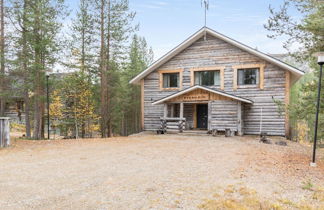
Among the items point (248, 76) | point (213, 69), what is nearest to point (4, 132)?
point (213, 69)

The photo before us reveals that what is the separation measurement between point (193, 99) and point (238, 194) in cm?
1271

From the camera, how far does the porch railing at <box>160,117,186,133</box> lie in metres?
17.0

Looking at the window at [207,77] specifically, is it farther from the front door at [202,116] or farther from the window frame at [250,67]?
the front door at [202,116]

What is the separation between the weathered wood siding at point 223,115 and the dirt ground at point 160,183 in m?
7.35

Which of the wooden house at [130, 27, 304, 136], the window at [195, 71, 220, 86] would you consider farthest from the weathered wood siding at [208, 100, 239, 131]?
the window at [195, 71, 220, 86]

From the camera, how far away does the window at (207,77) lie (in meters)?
17.9

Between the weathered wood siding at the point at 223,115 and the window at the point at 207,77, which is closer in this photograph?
the weathered wood siding at the point at 223,115

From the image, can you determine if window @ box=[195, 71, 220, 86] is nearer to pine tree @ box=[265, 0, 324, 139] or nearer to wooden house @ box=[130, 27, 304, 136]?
wooden house @ box=[130, 27, 304, 136]

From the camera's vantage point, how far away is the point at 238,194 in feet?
15.2

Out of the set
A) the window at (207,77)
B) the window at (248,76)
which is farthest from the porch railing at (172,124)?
the window at (248,76)

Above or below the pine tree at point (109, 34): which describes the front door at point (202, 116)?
below

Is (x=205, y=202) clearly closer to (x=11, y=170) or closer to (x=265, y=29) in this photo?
(x=11, y=170)

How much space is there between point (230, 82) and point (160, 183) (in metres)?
13.5

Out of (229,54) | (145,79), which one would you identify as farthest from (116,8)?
(229,54)
